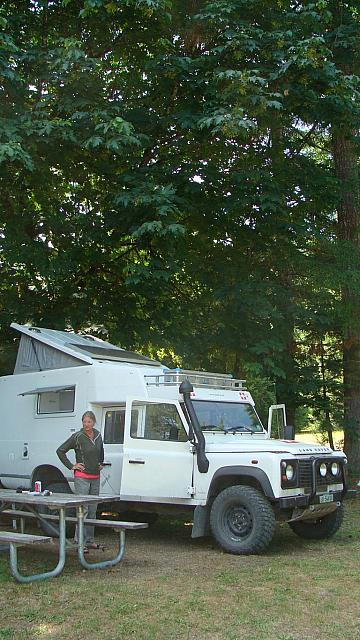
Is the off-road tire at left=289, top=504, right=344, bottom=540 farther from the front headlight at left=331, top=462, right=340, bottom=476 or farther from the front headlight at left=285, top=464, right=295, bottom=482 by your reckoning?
the front headlight at left=285, top=464, right=295, bottom=482

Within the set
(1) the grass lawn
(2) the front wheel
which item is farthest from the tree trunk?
(1) the grass lawn

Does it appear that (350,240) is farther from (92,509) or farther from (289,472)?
(92,509)

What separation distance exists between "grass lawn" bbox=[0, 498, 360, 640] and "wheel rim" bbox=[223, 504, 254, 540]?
298mm

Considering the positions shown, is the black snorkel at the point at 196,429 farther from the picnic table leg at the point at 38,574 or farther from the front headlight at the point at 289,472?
the picnic table leg at the point at 38,574

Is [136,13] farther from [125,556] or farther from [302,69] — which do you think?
[125,556]

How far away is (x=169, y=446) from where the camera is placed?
356 inches

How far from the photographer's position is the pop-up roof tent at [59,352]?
409 inches

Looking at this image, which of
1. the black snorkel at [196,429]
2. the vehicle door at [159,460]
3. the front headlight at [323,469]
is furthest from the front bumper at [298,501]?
the vehicle door at [159,460]

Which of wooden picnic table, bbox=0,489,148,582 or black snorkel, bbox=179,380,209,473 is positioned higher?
black snorkel, bbox=179,380,209,473

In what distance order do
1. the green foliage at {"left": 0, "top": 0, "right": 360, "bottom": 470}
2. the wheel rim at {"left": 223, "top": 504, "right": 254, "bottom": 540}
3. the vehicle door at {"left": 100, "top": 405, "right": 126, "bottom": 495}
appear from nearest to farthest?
the wheel rim at {"left": 223, "top": 504, "right": 254, "bottom": 540}, the vehicle door at {"left": 100, "top": 405, "right": 126, "bottom": 495}, the green foliage at {"left": 0, "top": 0, "right": 360, "bottom": 470}

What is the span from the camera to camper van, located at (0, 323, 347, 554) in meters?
8.40

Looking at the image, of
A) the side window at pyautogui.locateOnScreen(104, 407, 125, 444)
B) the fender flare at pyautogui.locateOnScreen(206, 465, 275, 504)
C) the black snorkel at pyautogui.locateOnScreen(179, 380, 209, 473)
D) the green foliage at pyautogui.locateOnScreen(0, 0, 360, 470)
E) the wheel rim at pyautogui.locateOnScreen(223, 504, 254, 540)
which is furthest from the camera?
the green foliage at pyautogui.locateOnScreen(0, 0, 360, 470)

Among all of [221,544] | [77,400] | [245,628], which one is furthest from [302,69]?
[245,628]

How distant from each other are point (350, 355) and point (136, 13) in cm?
910
